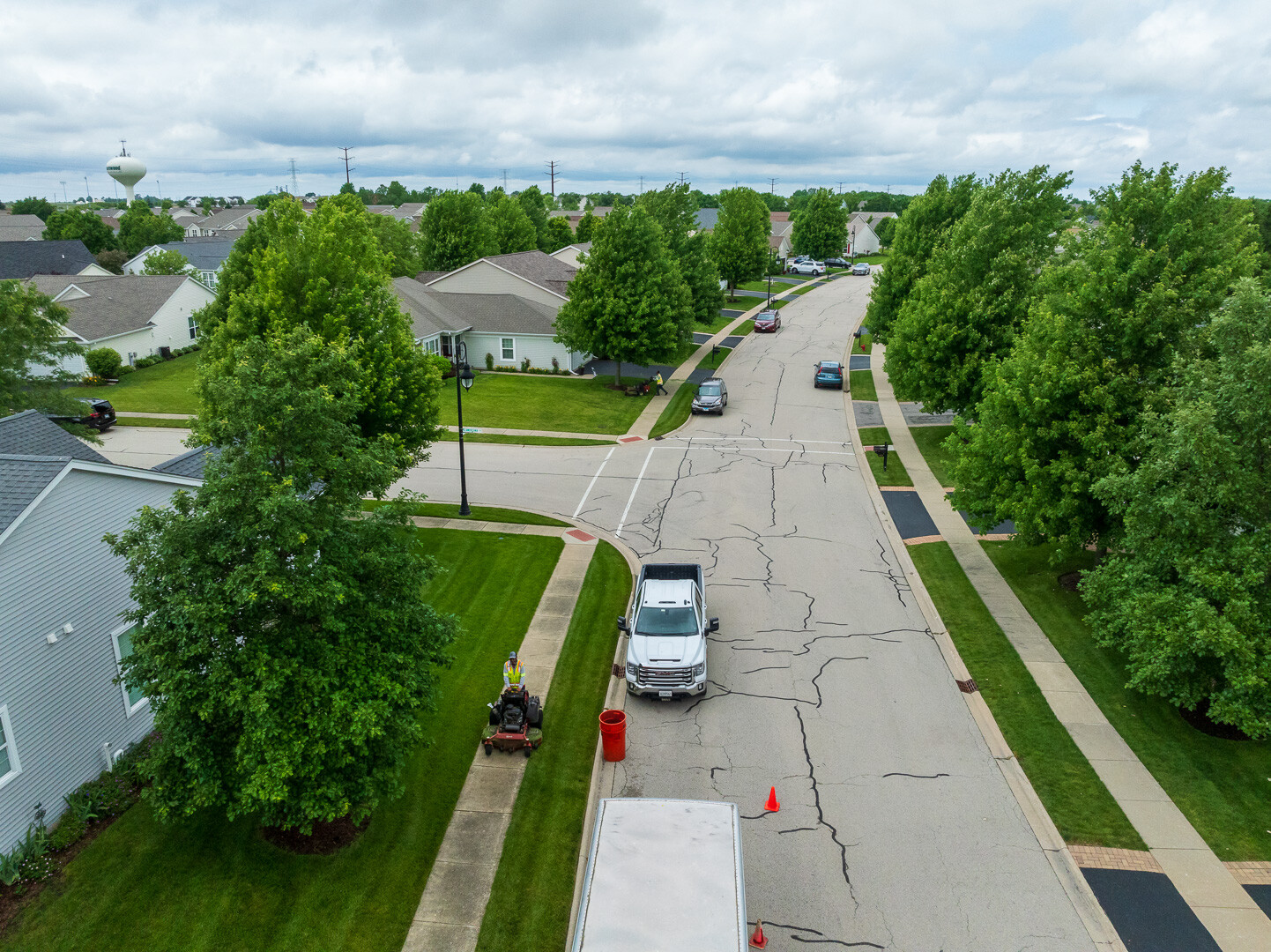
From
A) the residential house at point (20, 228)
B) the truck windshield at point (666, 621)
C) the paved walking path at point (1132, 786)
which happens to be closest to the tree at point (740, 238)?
the paved walking path at point (1132, 786)

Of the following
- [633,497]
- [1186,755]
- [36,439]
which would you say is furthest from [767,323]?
[36,439]

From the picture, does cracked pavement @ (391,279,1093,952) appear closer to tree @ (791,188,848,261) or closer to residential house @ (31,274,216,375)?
residential house @ (31,274,216,375)

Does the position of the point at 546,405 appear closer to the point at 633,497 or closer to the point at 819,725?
the point at 633,497

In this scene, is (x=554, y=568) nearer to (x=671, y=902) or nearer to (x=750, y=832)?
(x=750, y=832)

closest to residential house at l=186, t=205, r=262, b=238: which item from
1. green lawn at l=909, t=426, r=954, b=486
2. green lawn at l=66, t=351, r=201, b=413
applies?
green lawn at l=66, t=351, r=201, b=413

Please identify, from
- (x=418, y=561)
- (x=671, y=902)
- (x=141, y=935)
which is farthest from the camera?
(x=418, y=561)

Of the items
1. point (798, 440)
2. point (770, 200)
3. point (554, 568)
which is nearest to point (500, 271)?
point (798, 440)
